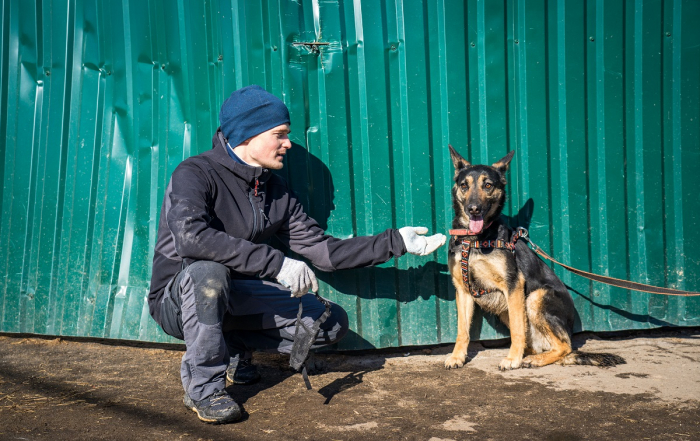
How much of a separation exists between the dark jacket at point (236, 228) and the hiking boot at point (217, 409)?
0.71 metres

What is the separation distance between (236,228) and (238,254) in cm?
43

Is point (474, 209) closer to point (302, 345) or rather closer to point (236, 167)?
point (302, 345)

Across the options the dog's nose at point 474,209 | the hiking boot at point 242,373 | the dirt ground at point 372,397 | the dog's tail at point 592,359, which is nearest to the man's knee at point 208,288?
the dirt ground at point 372,397

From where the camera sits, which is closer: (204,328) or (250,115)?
(204,328)

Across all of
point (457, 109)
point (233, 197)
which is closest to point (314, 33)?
point (457, 109)

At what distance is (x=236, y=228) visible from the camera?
3732mm

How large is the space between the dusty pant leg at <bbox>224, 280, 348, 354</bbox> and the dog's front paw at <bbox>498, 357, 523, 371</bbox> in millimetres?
1149

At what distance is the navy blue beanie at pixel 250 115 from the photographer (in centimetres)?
371

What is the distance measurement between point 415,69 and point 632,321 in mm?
2722

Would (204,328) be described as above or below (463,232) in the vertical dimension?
below

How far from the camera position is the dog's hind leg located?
4.23 metres

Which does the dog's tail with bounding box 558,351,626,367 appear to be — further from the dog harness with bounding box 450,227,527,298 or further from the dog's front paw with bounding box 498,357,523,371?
the dog harness with bounding box 450,227,527,298

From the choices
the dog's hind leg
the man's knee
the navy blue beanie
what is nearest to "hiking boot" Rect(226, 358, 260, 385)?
the man's knee

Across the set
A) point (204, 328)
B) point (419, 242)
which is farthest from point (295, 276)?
point (419, 242)
